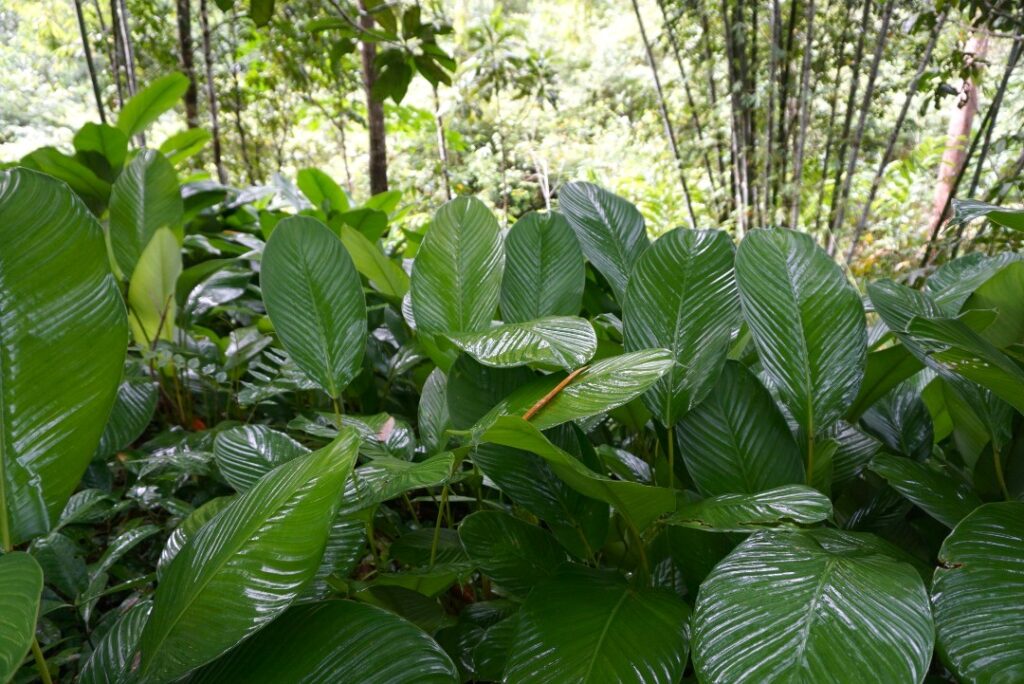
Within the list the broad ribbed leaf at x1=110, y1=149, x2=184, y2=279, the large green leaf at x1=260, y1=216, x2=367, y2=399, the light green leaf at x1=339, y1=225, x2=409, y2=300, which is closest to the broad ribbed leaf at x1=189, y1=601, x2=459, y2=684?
the large green leaf at x1=260, y1=216, x2=367, y2=399

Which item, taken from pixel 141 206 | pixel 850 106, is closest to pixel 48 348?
pixel 141 206

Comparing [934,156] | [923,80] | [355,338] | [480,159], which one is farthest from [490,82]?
[355,338]

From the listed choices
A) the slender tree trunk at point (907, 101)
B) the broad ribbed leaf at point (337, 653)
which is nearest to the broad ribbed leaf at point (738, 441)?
the broad ribbed leaf at point (337, 653)

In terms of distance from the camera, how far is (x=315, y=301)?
0.58 m

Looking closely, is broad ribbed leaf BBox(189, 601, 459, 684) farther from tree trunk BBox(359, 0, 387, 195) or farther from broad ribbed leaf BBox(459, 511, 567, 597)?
tree trunk BBox(359, 0, 387, 195)

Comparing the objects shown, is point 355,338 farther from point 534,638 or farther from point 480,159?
point 480,159

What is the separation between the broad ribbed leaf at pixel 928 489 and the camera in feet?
1.51

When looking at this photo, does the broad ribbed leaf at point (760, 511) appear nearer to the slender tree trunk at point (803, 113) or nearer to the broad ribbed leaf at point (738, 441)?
the broad ribbed leaf at point (738, 441)

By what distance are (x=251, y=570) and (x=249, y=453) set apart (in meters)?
0.20

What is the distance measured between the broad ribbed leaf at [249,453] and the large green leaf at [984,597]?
0.41m

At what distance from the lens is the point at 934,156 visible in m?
4.86

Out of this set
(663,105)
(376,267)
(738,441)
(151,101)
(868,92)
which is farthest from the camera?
(663,105)

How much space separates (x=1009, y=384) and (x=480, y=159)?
7.43 meters

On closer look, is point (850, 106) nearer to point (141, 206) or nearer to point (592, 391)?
point (141, 206)
